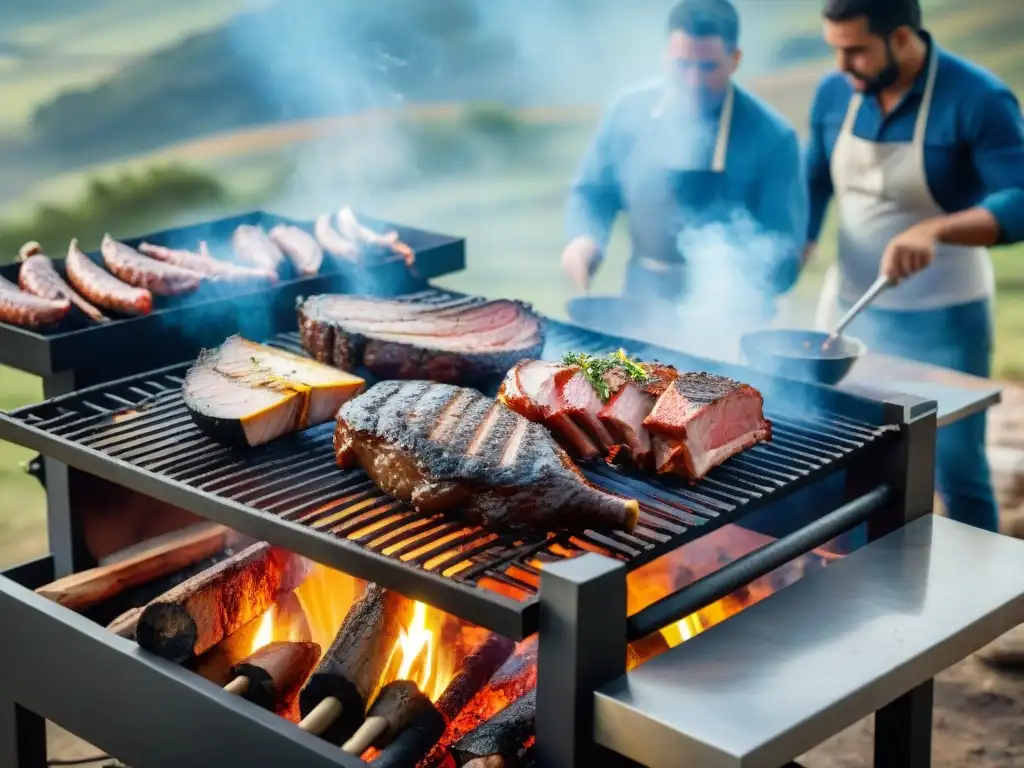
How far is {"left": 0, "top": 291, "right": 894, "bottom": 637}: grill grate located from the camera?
7.88ft

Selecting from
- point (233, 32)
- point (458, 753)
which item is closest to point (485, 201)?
point (233, 32)

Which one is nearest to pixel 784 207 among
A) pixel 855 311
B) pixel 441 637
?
pixel 855 311

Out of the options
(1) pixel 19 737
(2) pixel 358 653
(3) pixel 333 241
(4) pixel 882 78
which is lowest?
(1) pixel 19 737

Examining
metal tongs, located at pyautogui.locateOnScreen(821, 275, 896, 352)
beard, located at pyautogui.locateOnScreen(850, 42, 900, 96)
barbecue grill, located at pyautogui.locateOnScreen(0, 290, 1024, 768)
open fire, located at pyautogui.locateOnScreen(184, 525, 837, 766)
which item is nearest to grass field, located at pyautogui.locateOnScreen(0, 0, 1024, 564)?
beard, located at pyautogui.locateOnScreen(850, 42, 900, 96)

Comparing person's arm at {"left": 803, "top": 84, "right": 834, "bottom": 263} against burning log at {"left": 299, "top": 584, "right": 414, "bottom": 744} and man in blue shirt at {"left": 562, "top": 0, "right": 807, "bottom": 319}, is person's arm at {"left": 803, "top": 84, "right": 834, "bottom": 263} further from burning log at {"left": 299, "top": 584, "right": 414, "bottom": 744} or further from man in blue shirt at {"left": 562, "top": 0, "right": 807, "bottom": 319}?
burning log at {"left": 299, "top": 584, "right": 414, "bottom": 744}

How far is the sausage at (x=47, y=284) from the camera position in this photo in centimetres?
366

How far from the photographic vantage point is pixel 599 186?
20.4 ft

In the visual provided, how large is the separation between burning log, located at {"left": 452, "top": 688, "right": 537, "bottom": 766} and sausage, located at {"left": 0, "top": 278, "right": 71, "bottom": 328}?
1.76 metres

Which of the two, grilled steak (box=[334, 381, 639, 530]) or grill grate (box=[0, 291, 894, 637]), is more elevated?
grilled steak (box=[334, 381, 639, 530])

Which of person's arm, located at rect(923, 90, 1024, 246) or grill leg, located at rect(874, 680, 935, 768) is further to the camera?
person's arm, located at rect(923, 90, 1024, 246)

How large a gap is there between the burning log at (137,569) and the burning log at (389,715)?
3.09 ft

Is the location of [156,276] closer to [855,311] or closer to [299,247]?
[299,247]

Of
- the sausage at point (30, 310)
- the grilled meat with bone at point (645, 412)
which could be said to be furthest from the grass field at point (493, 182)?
the grilled meat with bone at point (645, 412)

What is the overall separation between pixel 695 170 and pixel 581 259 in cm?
87
